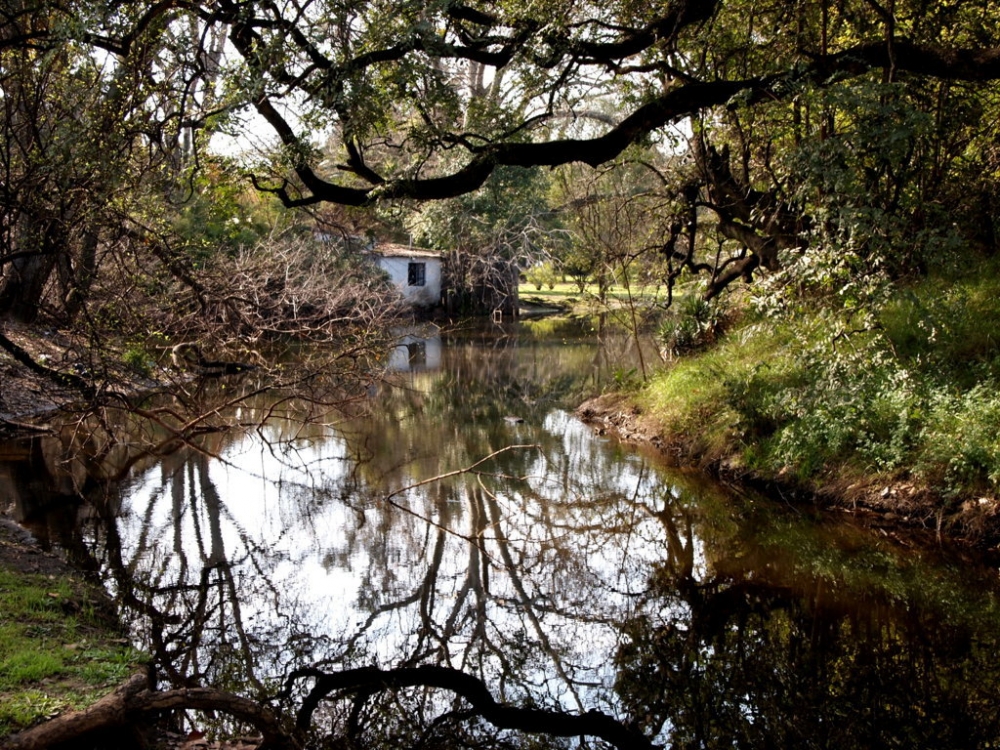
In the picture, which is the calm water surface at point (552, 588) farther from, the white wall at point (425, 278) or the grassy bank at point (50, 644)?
the white wall at point (425, 278)

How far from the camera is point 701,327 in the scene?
575 inches

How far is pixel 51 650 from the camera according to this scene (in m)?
5.39

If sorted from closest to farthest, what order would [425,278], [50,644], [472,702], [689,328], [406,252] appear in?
[50,644] < [472,702] < [689,328] < [406,252] < [425,278]

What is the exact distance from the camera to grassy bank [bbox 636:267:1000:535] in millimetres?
8742

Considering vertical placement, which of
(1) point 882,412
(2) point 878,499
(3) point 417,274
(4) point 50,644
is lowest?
(2) point 878,499

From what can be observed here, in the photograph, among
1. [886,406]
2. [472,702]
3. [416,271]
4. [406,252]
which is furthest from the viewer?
[416,271]

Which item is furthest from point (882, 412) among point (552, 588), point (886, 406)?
point (552, 588)

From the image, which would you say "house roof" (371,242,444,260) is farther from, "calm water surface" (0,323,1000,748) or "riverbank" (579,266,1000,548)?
"riverbank" (579,266,1000,548)

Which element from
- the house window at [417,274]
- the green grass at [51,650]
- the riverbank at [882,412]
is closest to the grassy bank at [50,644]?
the green grass at [51,650]

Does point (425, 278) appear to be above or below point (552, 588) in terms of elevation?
above

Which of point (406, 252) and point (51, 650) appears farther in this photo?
point (406, 252)

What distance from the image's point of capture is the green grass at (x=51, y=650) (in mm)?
4574

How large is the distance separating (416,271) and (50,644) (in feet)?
115

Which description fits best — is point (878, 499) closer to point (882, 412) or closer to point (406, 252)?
point (882, 412)
